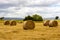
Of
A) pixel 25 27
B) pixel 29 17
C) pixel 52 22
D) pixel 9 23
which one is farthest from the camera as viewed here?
pixel 29 17

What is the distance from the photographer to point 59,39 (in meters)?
11.8

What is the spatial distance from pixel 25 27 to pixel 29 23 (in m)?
0.62

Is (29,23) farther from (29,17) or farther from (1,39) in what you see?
(29,17)

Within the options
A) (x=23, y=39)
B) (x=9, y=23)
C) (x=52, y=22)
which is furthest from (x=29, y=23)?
Answer: (x=9, y=23)

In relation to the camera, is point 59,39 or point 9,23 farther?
point 9,23

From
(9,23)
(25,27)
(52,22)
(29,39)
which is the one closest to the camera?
(29,39)

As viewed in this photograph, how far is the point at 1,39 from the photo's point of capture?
38.8 ft

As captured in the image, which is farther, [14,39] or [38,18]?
[38,18]

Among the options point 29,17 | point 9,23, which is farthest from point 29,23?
point 29,17

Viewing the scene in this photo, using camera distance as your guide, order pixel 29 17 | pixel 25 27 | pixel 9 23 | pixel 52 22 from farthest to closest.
A: pixel 29 17 → pixel 9 23 → pixel 52 22 → pixel 25 27

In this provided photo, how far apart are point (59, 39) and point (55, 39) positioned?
264mm

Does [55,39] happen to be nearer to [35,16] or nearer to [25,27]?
[25,27]

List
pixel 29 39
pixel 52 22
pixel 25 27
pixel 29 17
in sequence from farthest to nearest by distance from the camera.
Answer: pixel 29 17 < pixel 52 22 < pixel 25 27 < pixel 29 39

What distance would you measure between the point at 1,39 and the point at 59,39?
12.5 ft
